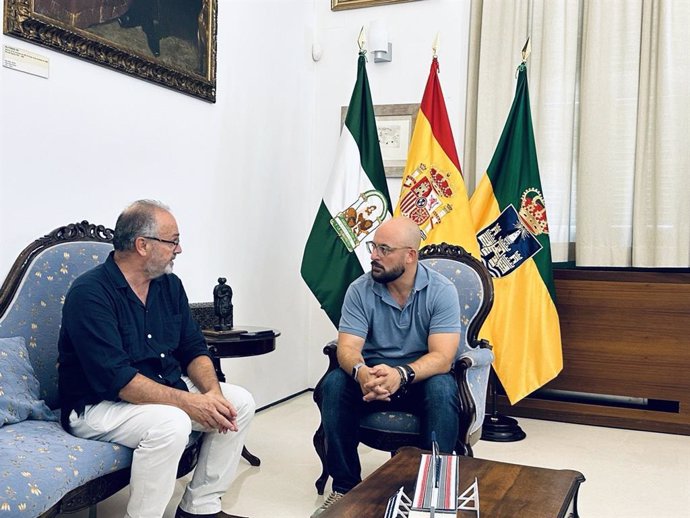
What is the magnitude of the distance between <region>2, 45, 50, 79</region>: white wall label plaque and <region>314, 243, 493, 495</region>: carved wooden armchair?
58.0 inches

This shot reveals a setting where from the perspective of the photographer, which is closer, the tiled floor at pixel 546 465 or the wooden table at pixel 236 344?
the tiled floor at pixel 546 465

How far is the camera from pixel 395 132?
14.5ft

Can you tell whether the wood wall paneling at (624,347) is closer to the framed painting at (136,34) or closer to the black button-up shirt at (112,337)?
the framed painting at (136,34)

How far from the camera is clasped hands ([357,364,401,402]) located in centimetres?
242

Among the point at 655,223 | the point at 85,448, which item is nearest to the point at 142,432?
the point at 85,448

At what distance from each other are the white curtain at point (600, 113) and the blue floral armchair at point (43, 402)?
2.56m

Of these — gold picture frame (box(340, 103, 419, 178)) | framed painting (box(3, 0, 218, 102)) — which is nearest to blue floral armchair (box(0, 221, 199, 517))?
framed painting (box(3, 0, 218, 102))

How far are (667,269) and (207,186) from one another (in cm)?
256

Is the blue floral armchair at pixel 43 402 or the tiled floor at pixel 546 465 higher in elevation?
the blue floral armchair at pixel 43 402

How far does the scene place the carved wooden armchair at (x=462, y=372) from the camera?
2498 millimetres

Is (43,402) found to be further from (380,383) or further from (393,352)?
(393,352)

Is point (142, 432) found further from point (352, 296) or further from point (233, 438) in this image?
point (352, 296)

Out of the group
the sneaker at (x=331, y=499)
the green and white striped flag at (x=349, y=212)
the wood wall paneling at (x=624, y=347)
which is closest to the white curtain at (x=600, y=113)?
the wood wall paneling at (x=624, y=347)

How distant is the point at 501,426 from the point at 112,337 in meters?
2.31
